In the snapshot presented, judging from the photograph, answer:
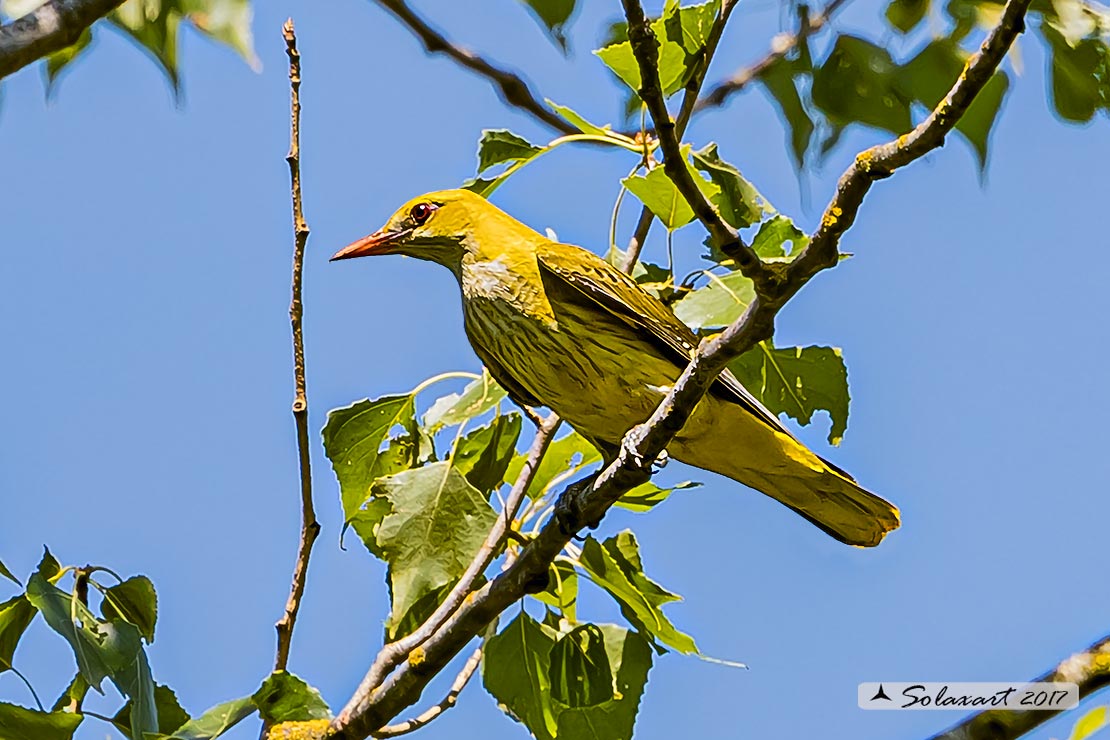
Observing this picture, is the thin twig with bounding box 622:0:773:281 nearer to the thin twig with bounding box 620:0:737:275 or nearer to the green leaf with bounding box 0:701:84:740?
the thin twig with bounding box 620:0:737:275

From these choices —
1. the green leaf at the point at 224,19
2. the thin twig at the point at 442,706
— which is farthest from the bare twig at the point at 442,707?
the green leaf at the point at 224,19

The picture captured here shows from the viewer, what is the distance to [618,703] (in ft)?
11.3

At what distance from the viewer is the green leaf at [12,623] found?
2.76 metres

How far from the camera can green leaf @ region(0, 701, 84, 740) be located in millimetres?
2416

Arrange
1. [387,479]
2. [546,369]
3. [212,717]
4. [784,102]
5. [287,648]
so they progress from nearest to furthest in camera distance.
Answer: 1. [212,717]
2. [287,648]
3. [387,479]
4. [784,102]
5. [546,369]

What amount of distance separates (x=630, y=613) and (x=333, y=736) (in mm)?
782

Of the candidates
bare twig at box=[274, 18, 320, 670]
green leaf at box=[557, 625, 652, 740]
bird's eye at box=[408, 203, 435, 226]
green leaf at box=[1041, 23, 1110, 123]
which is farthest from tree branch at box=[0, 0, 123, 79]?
bird's eye at box=[408, 203, 435, 226]

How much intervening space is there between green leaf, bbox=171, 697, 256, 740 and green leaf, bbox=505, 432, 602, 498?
1.22 meters

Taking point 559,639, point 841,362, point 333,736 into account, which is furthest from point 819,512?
point 333,736

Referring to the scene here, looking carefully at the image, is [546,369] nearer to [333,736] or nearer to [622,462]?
[622,462]

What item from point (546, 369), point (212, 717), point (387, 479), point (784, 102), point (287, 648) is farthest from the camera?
point (546, 369)

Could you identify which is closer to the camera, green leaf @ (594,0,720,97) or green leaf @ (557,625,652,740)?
green leaf @ (594,0,720,97)

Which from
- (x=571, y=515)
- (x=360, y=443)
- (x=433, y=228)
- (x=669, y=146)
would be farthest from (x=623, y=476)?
(x=433, y=228)

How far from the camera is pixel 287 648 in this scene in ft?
9.75
